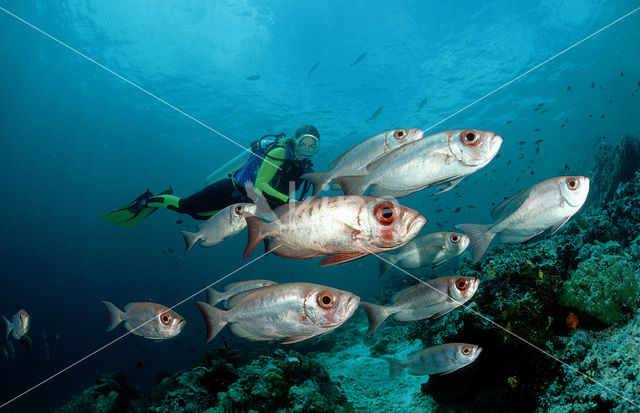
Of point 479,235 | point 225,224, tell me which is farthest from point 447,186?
point 225,224

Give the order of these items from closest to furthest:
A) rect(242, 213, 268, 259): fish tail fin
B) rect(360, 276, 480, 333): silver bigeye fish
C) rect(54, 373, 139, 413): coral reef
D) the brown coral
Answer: rect(242, 213, 268, 259): fish tail fin, rect(360, 276, 480, 333): silver bigeye fish, the brown coral, rect(54, 373, 139, 413): coral reef

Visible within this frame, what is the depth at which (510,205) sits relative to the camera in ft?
9.96

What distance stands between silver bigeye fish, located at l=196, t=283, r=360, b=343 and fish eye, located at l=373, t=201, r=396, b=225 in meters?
0.70

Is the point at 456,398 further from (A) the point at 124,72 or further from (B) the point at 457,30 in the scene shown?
(A) the point at 124,72

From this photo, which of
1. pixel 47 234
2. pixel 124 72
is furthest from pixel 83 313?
pixel 124 72

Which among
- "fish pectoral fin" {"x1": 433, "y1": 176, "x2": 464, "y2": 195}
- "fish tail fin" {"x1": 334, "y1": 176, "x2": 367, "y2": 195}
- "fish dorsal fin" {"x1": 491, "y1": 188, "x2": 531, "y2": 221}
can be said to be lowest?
"fish tail fin" {"x1": 334, "y1": 176, "x2": 367, "y2": 195}

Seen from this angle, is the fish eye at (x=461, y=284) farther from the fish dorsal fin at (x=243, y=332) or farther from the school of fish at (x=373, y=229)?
the fish dorsal fin at (x=243, y=332)

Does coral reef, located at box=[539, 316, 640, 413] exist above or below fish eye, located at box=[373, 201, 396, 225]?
below

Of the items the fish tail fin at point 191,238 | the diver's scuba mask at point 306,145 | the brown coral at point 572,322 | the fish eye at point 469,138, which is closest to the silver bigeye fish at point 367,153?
the fish eye at point 469,138

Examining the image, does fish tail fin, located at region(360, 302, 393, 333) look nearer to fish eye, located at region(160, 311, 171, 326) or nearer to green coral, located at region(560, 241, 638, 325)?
green coral, located at region(560, 241, 638, 325)

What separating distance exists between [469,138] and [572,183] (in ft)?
4.56

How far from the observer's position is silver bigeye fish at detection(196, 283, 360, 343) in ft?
7.01

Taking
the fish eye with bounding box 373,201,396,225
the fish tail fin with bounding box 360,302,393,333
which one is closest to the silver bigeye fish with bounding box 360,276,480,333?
the fish tail fin with bounding box 360,302,393,333

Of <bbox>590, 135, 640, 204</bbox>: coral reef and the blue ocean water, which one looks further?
the blue ocean water
